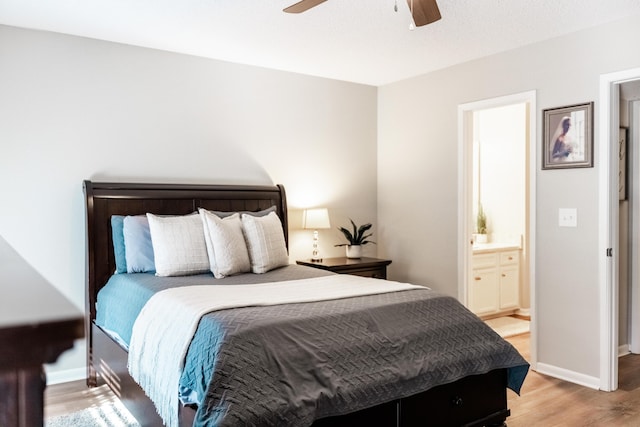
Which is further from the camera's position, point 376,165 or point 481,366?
point 376,165

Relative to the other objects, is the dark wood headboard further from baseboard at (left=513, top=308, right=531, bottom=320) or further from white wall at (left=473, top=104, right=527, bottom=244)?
baseboard at (left=513, top=308, right=531, bottom=320)

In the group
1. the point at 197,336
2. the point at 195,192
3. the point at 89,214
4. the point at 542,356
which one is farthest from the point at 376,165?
the point at 197,336

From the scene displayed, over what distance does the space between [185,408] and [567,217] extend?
2.84m

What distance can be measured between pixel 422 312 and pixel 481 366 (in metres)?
0.41

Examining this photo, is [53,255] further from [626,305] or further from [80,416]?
[626,305]

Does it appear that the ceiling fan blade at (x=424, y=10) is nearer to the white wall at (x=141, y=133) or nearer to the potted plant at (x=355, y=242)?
the white wall at (x=141, y=133)

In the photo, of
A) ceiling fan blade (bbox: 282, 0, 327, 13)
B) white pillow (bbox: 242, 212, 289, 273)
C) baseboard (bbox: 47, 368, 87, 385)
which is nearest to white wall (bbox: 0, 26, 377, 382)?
baseboard (bbox: 47, 368, 87, 385)

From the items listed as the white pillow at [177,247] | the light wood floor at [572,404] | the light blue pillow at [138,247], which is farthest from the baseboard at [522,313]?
the light blue pillow at [138,247]

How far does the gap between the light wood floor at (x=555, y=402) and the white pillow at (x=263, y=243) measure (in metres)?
1.24

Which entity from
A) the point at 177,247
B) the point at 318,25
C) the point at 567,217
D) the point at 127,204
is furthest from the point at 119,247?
the point at 567,217

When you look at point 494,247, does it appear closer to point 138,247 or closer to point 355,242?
point 355,242

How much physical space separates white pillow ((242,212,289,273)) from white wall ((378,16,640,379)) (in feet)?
5.17

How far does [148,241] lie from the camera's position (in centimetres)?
350

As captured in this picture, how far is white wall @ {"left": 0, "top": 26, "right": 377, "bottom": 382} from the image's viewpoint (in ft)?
11.3
